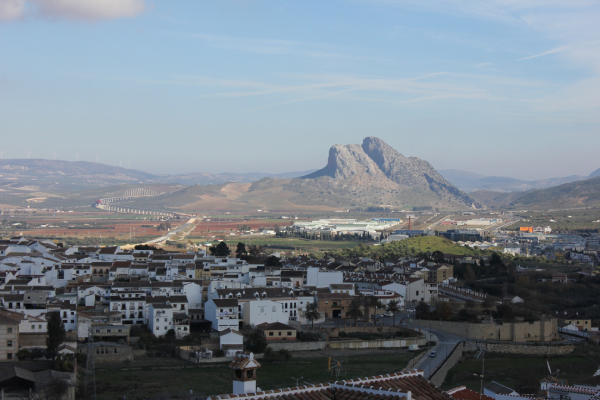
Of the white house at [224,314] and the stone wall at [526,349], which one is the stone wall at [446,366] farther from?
the white house at [224,314]

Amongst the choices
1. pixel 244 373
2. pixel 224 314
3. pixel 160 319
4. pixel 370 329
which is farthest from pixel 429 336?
pixel 244 373

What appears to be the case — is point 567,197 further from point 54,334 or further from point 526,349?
point 54,334

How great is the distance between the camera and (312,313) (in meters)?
28.6

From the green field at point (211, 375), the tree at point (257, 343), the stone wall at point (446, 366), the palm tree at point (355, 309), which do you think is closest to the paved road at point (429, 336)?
the stone wall at point (446, 366)

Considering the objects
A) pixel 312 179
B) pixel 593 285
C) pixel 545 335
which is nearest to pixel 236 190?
pixel 312 179

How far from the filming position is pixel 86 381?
1930 centimetres

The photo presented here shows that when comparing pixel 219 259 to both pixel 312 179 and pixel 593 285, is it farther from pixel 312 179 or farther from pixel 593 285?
pixel 312 179

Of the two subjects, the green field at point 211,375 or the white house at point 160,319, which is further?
the white house at point 160,319

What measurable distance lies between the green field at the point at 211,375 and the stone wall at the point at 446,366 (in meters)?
1.20

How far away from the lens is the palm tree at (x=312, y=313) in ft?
93.8

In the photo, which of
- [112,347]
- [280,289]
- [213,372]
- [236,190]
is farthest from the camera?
[236,190]

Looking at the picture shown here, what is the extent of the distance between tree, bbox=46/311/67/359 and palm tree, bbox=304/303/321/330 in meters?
9.15

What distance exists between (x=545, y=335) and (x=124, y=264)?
18818 mm

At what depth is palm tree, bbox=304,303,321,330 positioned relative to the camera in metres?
28.6
